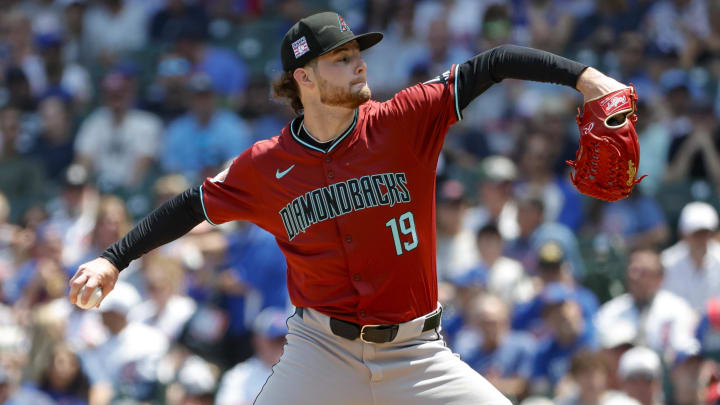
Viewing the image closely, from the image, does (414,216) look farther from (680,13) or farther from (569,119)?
(680,13)

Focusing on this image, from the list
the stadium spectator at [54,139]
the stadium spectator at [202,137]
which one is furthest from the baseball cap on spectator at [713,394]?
the stadium spectator at [54,139]

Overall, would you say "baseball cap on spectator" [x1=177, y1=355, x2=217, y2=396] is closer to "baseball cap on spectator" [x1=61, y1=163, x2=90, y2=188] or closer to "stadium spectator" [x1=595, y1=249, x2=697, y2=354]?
"stadium spectator" [x1=595, y1=249, x2=697, y2=354]

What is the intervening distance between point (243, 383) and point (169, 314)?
1.17 metres

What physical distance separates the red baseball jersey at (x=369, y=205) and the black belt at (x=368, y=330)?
0.03 meters

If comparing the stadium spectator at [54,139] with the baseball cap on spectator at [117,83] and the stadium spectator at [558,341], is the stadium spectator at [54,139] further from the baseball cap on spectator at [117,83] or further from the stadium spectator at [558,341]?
the stadium spectator at [558,341]

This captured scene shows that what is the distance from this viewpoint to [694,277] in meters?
7.50

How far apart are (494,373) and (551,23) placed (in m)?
4.63

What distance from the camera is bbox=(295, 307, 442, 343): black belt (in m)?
4.23

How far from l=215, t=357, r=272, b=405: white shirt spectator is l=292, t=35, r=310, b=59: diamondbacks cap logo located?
3498mm

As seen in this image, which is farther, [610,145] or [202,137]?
[202,137]

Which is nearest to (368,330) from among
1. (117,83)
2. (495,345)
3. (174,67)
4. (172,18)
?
(495,345)

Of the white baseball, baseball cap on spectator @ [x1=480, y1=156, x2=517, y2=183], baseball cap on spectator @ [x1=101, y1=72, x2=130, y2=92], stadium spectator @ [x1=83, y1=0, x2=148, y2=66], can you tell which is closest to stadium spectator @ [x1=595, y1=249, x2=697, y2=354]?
baseball cap on spectator @ [x1=480, y1=156, x2=517, y2=183]

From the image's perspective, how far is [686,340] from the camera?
6.89 meters

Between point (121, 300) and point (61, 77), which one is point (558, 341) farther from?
point (61, 77)
